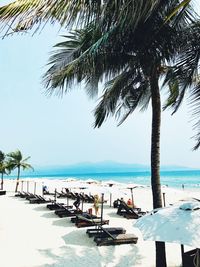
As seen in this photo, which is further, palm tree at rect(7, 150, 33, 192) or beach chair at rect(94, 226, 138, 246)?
palm tree at rect(7, 150, 33, 192)

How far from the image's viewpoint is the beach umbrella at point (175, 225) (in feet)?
15.4

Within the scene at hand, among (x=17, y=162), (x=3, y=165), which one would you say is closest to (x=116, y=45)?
(x=3, y=165)

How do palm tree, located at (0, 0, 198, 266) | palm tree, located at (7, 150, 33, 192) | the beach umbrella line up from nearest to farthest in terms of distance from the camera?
palm tree, located at (0, 0, 198, 266)
the beach umbrella
palm tree, located at (7, 150, 33, 192)

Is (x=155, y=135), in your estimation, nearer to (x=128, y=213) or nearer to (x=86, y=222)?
(x=86, y=222)

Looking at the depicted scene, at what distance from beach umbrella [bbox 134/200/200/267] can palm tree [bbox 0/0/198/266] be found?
4.28 ft

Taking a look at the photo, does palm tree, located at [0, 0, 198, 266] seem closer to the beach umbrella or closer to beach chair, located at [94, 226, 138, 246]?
the beach umbrella

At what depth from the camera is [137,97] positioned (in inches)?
350

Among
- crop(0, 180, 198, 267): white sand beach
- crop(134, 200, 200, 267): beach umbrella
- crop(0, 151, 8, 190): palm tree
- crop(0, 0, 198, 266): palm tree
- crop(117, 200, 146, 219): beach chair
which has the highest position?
crop(0, 0, 198, 266): palm tree

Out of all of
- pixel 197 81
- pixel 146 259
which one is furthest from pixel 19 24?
pixel 146 259

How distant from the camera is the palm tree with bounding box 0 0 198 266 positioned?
273cm

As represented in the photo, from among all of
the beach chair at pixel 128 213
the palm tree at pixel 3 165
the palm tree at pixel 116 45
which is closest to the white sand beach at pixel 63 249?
the palm tree at pixel 116 45

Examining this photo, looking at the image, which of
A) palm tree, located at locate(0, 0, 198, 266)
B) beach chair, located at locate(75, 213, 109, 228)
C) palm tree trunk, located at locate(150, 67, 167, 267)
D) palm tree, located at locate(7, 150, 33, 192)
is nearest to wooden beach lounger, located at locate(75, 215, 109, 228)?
beach chair, located at locate(75, 213, 109, 228)

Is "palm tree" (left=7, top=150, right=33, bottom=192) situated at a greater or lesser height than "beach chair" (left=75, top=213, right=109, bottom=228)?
greater

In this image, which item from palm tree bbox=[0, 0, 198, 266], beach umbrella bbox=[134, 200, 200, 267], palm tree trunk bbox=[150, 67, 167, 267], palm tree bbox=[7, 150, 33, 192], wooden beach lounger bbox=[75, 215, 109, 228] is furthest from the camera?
palm tree bbox=[7, 150, 33, 192]
